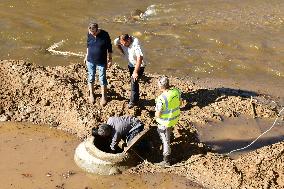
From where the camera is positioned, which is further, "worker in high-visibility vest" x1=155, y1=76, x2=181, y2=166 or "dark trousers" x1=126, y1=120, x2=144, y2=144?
"dark trousers" x1=126, y1=120, x2=144, y2=144

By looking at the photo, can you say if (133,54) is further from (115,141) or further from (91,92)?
(115,141)

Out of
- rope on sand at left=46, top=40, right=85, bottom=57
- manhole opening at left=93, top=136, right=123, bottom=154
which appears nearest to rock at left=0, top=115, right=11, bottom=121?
manhole opening at left=93, top=136, right=123, bottom=154

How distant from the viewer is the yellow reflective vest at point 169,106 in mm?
7992

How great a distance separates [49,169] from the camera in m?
8.57

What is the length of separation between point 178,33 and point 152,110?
613 centimetres

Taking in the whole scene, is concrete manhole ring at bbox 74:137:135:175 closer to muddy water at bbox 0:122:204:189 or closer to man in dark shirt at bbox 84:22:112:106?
muddy water at bbox 0:122:204:189

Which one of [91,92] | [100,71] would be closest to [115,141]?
[100,71]

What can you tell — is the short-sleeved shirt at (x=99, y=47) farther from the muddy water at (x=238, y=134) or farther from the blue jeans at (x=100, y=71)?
the muddy water at (x=238, y=134)

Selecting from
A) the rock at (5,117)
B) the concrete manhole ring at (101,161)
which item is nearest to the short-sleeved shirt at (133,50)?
the concrete manhole ring at (101,161)

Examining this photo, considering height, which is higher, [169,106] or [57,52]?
[169,106]

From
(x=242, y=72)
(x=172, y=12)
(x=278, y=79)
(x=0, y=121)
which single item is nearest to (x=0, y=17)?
(x=172, y=12)

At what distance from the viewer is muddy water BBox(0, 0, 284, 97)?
13367mm

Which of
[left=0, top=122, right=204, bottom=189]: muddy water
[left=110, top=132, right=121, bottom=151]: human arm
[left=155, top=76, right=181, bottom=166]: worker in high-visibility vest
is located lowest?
[left=0, top=122, right=204, bottom=189]: muddy water

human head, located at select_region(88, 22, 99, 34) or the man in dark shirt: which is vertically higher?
human head, located at select_region(88, 22, 99, 34)
